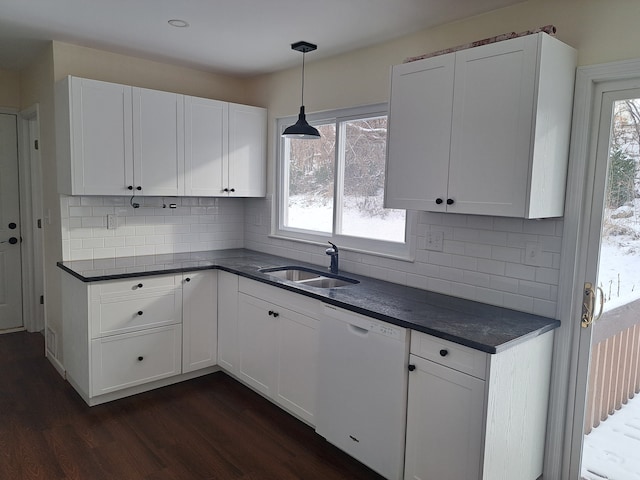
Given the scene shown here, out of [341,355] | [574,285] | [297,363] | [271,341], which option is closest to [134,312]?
[271,341]

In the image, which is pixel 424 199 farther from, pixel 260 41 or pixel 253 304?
pixel 260 41

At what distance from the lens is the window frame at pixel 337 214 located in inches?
122

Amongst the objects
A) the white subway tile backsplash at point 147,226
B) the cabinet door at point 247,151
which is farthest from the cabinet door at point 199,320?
the cabinet door at point 247,151

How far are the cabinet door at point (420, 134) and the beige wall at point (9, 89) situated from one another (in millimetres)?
3616

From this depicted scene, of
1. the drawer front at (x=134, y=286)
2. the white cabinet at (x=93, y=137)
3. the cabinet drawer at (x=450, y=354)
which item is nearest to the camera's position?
the cabinet drawer at (x=450, y=354)

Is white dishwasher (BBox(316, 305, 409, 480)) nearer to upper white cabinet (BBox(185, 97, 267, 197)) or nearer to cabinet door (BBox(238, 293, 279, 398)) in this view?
cabinet door (BBox(238, 293, 279, 398))

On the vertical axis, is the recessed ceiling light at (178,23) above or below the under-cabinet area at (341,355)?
above

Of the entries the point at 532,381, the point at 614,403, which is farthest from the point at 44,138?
the point at 614,403

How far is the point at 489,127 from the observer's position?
7.26 ft

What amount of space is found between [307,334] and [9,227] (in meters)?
3.37

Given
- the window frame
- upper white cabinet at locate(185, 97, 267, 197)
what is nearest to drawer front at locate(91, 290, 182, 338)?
upper white cabinet at locate(185, 97, 267, 197)

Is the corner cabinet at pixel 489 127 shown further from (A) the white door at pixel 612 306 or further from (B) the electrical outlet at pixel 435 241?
(B) the electrical outlet at pixel 435 241

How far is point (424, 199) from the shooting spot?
2.51 meters

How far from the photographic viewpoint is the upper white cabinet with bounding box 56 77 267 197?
3.24m
